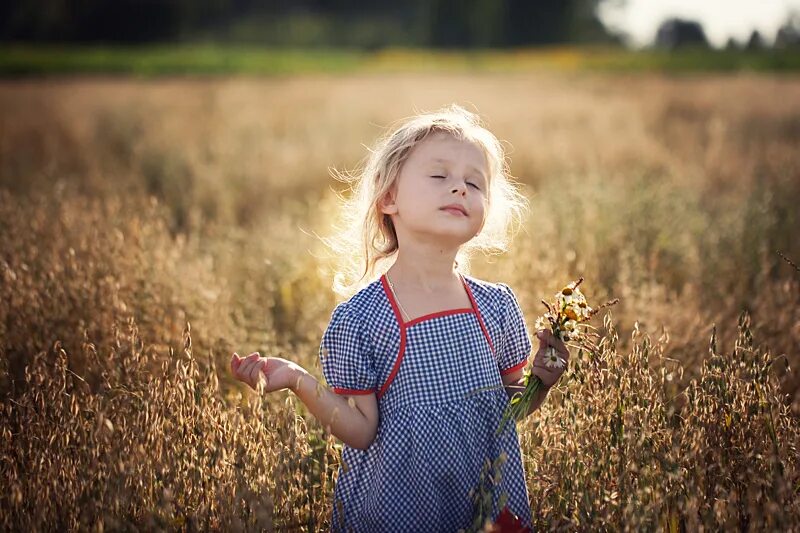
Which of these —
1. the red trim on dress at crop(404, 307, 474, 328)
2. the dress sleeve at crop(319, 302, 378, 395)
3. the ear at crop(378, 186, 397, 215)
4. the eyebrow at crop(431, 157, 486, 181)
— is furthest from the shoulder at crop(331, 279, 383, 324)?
the eyebrow at crop(431, 157, 486, 181)

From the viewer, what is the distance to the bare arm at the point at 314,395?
189 centimetres

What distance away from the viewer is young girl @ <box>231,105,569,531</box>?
197 centimetres

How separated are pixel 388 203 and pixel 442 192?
249 millimetres

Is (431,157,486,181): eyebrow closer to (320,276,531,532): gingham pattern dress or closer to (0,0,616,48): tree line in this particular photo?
(320,276,531,532): gingham pattern dress

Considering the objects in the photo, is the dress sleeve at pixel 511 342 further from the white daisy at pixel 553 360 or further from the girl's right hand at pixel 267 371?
the girl's right hand at pixel 267 371

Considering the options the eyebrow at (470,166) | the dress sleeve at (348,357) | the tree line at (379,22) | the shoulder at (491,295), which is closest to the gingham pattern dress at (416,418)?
the dress sleeve at (348,357)

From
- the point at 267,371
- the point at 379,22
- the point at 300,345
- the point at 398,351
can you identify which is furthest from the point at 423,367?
the point at 379,22

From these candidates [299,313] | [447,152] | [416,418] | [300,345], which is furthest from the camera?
[299,313]

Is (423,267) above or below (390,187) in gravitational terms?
below

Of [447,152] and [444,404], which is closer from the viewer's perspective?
[444,404]

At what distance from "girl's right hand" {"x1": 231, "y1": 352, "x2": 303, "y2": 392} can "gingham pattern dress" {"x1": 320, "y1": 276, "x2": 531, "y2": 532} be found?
145mm

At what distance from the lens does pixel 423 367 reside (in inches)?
79.9

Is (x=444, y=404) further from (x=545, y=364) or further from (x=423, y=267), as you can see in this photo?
(x=423, y=267)

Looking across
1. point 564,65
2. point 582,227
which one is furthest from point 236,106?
point 564,65
